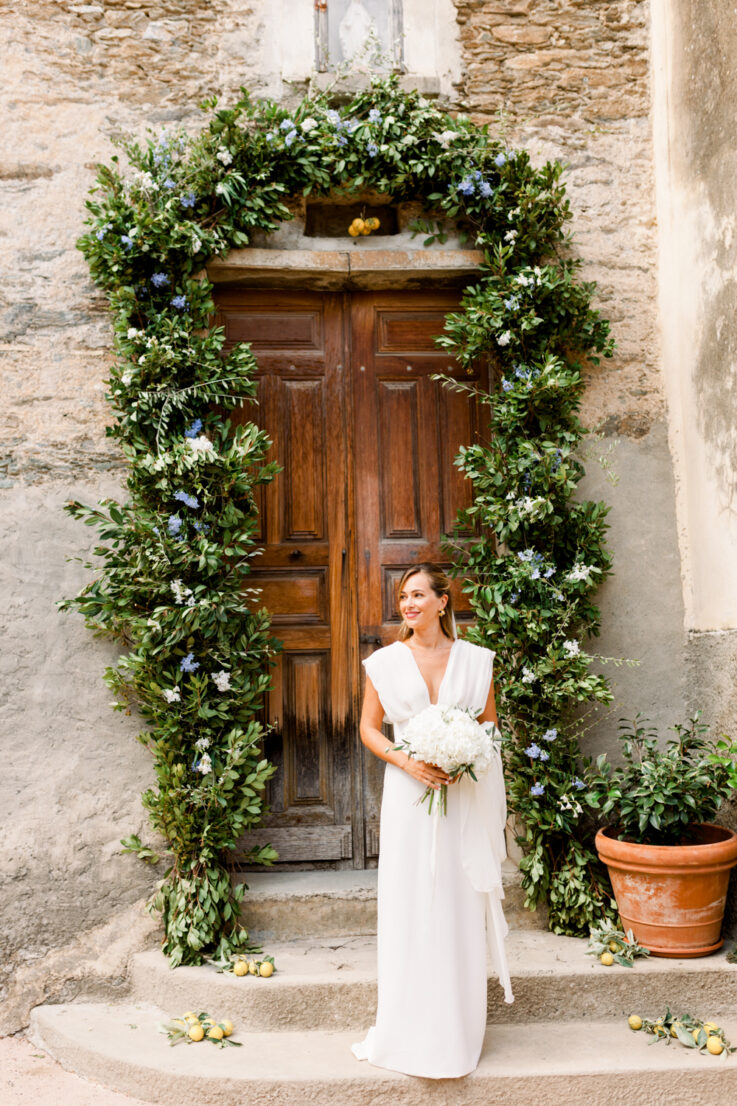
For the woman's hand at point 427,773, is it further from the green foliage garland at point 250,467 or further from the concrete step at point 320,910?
the concrete step at point 320,910

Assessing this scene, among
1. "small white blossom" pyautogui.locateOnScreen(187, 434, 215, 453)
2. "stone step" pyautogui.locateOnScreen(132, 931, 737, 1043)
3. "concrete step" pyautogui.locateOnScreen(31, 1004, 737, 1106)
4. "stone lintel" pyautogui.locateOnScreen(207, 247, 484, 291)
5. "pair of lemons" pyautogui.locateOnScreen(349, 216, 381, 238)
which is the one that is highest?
"pair of lemons" pyautogui.locateOnScreen(349, 216, 381, 238)

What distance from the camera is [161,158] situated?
4.30 meters

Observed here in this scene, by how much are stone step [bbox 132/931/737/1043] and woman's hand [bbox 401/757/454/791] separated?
984 millimetres

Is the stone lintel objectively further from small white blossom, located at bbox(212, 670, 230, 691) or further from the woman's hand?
the woman's hand

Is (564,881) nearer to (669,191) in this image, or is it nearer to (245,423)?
(245,423)

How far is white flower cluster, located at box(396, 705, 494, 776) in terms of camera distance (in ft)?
9.86

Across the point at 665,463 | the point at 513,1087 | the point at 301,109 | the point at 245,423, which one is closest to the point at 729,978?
the point at 513,1087

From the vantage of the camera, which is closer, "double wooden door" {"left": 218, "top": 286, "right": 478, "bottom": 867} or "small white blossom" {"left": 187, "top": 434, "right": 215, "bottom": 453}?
"small white blossom" {"left": 187, "top": 434, "right": 215, "bottom": 453}

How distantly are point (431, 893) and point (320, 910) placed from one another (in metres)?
1.08

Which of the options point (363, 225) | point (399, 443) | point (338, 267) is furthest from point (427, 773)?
point (363, 225)

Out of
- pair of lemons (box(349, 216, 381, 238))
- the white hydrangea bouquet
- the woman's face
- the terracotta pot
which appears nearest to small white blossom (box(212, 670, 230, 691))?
the woman's face

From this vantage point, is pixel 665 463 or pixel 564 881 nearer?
pixel 564 881

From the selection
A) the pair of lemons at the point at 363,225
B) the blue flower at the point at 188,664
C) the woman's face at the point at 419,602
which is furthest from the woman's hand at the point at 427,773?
the pair of lemons at the point at 363,225

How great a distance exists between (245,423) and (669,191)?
7.90ft
